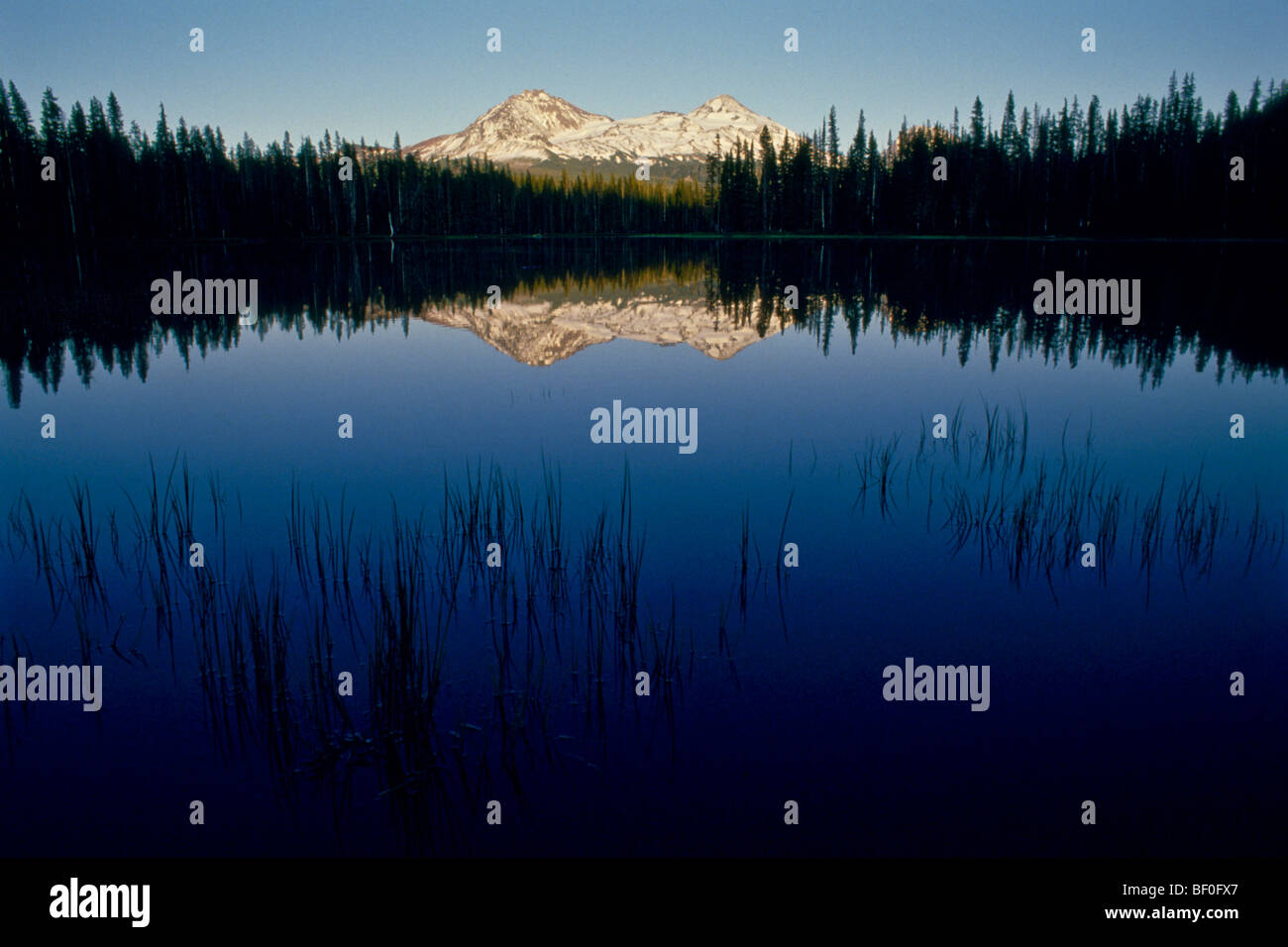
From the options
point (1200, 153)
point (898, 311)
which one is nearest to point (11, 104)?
point (898, 311)

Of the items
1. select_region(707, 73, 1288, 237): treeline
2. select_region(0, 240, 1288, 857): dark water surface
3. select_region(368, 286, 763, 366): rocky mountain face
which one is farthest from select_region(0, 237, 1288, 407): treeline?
select_region(707, 73, 1288, 237): treeline

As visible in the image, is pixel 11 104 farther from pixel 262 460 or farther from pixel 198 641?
pixel 198 641

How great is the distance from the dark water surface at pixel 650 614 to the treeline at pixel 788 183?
6341 cm

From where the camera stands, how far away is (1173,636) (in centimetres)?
819

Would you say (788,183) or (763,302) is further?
(788,183)

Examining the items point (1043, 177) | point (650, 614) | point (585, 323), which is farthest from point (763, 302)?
point (1043, 177)

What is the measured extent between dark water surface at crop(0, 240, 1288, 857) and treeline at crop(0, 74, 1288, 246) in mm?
63411

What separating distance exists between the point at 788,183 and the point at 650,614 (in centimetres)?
11721

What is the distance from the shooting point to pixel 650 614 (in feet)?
28.2

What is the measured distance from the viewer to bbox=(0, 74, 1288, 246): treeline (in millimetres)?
87625

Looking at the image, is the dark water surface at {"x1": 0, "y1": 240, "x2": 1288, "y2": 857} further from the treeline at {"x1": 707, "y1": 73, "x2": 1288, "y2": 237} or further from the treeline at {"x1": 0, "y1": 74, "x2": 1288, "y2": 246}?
the treeline at {"x1": 707, "y1": 73, "x2": 1288, "y2": 237}

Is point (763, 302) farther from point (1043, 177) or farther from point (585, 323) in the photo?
point (1043, 177)

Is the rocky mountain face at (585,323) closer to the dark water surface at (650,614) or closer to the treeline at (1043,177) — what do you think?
the dark water surface at (650,614)

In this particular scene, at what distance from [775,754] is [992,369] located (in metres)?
17.3
